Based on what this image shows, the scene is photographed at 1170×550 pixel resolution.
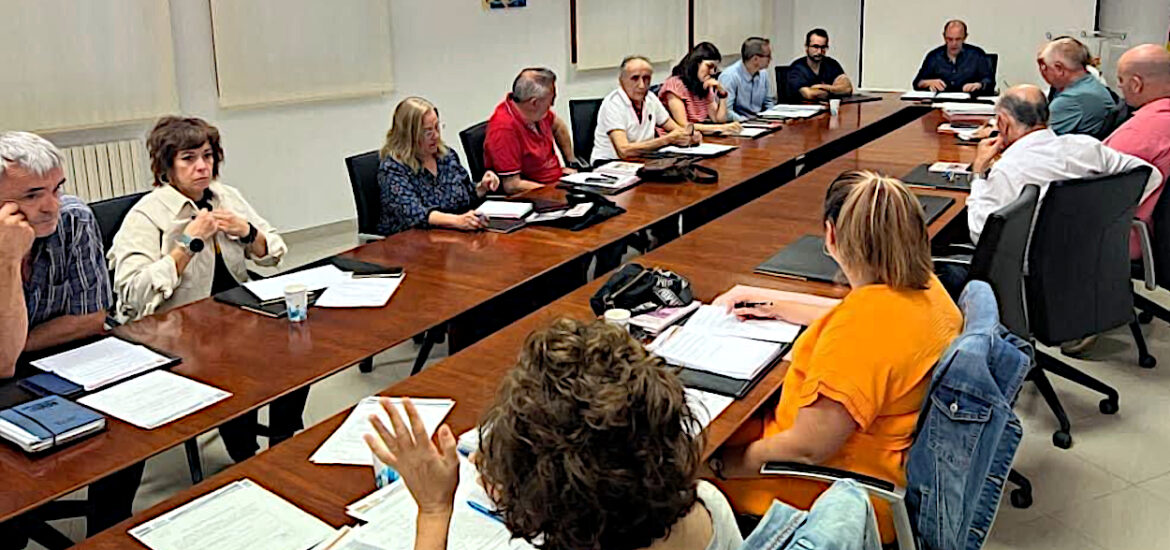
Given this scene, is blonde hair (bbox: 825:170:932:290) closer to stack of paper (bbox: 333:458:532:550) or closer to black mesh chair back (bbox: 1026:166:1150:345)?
stack of paper (bbox: 333:458:532:550)

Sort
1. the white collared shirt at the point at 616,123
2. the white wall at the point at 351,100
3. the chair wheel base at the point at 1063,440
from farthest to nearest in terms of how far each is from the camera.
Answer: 1. the white wall at the point at 351,100
2. the white collared shirt at the point at 616,123
3. the chair wheel base at the point at 1063,440

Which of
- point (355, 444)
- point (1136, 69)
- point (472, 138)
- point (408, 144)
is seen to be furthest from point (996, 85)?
point (355, 444)

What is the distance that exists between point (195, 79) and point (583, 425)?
16.2 ft

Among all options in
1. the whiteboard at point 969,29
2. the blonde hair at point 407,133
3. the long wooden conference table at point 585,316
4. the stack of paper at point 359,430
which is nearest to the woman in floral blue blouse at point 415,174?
the blonde hair at point 407,133

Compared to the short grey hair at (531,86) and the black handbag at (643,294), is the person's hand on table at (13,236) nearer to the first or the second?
the black handbag at (643,294)

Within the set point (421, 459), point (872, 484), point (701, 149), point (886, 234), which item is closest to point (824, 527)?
point (421, 459)

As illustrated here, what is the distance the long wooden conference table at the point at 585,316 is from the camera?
5.74 ft

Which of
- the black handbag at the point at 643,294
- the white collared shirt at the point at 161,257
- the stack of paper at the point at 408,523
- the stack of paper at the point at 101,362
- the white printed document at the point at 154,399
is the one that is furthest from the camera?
the white collared shirt at the point at 161,257

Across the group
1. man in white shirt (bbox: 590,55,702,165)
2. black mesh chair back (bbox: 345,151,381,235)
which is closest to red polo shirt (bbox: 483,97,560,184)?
man in white shirt (bbox: 590,55,702,165)

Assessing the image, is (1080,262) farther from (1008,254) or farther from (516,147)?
(516,147)

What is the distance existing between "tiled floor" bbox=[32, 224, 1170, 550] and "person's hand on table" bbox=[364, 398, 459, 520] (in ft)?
6.49

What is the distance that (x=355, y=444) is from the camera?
1.91m

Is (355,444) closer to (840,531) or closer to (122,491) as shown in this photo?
(122,491)

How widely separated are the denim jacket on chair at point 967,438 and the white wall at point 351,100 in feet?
15.2
